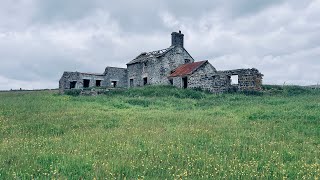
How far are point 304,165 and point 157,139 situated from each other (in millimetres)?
4583

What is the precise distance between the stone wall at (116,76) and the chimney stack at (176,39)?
467 inches

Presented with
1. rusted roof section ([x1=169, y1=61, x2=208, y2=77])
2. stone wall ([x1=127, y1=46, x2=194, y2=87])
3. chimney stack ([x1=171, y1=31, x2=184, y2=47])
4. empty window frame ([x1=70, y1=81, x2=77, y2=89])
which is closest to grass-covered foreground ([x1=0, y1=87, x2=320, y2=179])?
rusted roof section ([x1=169, y1=61, x2=208, y2=77])

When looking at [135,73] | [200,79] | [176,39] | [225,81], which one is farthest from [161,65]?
[225,81]

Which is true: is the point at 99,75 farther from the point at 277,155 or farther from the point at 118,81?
the point at 277,155

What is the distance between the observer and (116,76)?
52.3 m

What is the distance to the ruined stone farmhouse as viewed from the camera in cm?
3644

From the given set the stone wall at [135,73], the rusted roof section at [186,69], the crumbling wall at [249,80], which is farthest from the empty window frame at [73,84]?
the crumbling wall at [249,80]

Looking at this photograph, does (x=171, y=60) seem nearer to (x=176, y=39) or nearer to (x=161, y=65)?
(x=161, y=65)

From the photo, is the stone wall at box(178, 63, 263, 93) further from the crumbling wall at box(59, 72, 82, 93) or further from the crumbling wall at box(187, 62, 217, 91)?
the crumbling wall at box(59, 72, 82, 93)

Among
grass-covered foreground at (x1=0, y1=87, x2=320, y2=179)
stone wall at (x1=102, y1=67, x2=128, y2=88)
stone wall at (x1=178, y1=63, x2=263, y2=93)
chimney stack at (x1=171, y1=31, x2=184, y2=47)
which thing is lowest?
grass-covered foreground at (x1=0, y1=87, x2=320, y2=179)

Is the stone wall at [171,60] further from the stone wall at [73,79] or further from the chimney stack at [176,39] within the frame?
the stone wall at [73,79]

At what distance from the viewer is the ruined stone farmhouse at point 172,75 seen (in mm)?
36438

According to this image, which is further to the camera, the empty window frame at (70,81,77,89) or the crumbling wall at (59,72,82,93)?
the empty window frame at (70,81,77,89)

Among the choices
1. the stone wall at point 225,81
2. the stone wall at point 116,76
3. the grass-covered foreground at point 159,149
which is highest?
the stone wall at point 116,76
